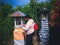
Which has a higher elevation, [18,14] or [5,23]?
[18,14]

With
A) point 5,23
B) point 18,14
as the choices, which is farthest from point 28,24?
point 5,23

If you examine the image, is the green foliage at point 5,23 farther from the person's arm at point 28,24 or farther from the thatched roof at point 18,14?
the person's arm at point 28,24

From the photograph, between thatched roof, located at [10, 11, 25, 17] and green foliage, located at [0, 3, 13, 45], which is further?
green foliage, located at [0, 3, 13, 45]

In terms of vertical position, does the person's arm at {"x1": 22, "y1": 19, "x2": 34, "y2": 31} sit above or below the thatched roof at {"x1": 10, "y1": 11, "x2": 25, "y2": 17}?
below

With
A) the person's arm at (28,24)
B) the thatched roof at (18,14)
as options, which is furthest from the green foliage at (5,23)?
the person's arm at (28,24)

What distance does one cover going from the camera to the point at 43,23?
645 centimetres

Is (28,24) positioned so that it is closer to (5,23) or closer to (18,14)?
(18,14)

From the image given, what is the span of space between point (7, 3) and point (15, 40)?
1.84ft

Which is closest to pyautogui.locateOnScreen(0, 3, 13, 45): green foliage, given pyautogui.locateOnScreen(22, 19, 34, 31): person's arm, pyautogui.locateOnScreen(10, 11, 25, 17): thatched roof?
pyautogui.locateOnScreen(10, 11, 25, 17): thatched roof

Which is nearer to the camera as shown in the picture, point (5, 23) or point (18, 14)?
point (18, 14)

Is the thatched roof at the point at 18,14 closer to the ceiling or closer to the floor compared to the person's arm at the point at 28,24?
closer to the ceiling

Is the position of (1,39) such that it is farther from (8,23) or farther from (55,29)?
(55,29)

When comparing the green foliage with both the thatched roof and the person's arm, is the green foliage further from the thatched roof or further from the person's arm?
the person's arm

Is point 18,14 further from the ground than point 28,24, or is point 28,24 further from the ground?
point 18,14
